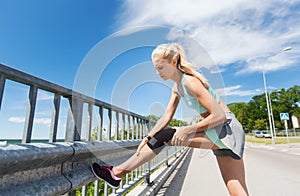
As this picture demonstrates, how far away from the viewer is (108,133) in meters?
2.66

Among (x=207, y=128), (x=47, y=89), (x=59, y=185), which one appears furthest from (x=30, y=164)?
(x=207, y=128)

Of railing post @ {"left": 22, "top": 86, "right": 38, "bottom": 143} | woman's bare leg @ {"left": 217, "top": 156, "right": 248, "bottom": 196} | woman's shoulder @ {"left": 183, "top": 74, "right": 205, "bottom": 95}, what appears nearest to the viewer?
railing post @ {"left": 22, "top": 86, "right": 38, "bottom": 143}

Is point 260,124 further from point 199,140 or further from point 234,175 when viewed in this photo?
point 199,140

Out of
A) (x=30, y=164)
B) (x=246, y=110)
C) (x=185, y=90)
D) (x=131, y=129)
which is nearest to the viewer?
(x=30, y=164)

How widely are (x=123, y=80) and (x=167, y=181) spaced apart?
257 cm

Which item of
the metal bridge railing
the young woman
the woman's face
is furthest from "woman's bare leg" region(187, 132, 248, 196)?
the metal bridge railing

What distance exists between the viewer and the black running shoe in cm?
178

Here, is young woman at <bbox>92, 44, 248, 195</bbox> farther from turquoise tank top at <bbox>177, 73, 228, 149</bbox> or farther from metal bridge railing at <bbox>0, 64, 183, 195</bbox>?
metal bridge railing at <bbox>0, 64, 183, 195</bbox>

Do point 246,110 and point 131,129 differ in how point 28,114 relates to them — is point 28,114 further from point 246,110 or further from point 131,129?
point 246,110

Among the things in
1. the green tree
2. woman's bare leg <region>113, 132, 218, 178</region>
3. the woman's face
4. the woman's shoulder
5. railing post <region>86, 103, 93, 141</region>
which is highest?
the green tree

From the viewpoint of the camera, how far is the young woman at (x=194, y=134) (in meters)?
1.84

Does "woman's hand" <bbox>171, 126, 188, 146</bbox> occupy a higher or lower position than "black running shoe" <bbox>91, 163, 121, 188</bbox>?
higher

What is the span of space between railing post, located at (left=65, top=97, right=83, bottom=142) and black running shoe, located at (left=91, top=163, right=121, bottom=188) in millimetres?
296

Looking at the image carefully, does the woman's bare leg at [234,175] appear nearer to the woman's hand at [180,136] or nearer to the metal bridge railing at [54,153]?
the woman's hand at [180,136]
